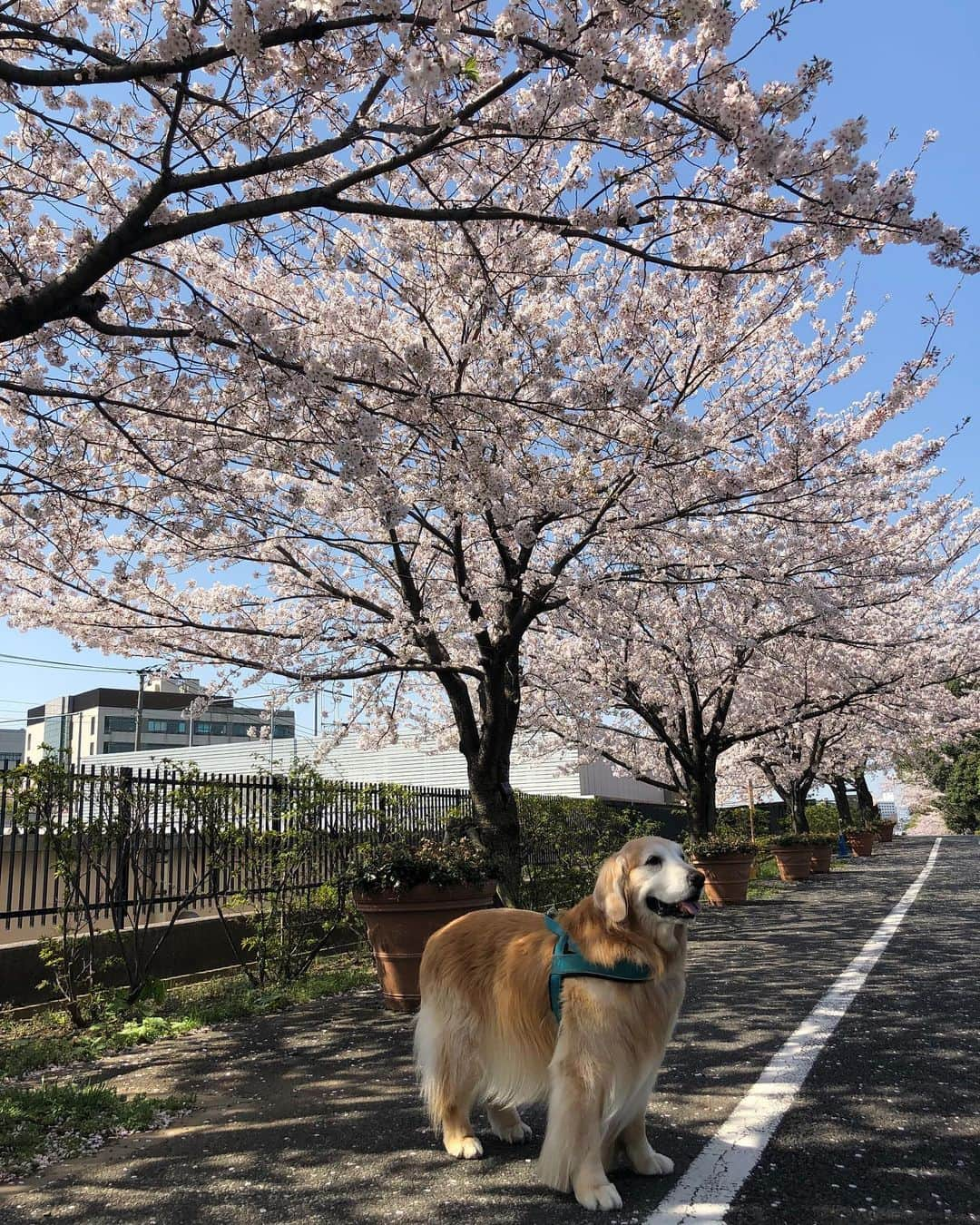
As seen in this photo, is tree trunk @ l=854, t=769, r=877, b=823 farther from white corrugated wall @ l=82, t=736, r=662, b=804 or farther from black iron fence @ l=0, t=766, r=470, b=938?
black iron fence @ l=0, t=766, r=470, b=938

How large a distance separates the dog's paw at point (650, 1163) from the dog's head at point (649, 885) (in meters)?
0.98

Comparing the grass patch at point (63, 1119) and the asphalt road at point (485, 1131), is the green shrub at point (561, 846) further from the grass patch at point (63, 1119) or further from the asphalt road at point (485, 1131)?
the grass patch at point (63, 1119)

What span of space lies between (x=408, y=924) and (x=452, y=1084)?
9.62 feet

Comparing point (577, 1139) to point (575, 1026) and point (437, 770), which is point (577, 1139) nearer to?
point (575, 1026)

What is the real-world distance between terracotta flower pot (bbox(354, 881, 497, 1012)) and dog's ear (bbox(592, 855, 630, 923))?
3.37 m

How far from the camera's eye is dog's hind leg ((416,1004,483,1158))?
12.3ft

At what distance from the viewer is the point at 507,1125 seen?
3936 mm


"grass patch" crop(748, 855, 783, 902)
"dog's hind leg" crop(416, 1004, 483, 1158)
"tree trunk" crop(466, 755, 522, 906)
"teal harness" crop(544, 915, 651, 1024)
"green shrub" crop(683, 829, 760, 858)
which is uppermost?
"tree trunk" crop(466, 755, 522, 906)

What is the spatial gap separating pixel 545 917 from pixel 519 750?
51.8ft

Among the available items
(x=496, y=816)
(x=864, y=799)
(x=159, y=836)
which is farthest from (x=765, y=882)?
(x=864, y=799)

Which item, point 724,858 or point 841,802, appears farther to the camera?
point 841,802

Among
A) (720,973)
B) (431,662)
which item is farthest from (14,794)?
(720,973)

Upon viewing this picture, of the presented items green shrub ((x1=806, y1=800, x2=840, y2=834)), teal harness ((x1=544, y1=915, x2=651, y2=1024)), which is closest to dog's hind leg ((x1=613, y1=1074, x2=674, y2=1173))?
teal harness ((x1=544, y1=915, x2=651, y2=1024))

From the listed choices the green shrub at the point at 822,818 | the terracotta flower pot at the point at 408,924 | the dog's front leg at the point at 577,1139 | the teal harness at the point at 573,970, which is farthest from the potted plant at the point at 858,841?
the dog's front leg at the point at 577,1139
